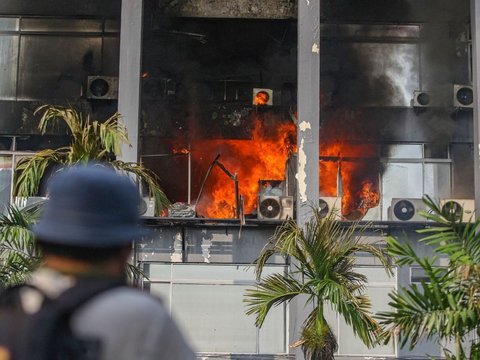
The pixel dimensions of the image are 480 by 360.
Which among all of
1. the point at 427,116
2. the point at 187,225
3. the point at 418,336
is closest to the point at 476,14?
the point at 427,116

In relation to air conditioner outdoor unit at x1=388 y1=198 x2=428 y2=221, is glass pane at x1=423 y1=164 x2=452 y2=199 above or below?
above

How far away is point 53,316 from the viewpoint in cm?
161

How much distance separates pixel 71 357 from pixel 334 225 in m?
8.86

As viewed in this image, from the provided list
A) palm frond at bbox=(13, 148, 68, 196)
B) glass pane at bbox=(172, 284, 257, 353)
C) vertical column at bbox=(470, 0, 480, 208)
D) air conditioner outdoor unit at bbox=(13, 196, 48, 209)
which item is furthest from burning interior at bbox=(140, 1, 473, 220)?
palm frond at bbox=(13, 148, 68, 196)

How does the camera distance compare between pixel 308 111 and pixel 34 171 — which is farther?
pixel 308 111

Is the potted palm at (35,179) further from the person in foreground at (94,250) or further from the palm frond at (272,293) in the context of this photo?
the person in foreground at (94,250)

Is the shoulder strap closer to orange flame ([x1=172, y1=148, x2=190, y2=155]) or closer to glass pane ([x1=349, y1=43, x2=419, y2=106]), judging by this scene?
orange flame ([x1=172, y1=148, x2=190, y2=155])

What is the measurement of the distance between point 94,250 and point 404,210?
15.5m

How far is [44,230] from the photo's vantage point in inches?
67.8

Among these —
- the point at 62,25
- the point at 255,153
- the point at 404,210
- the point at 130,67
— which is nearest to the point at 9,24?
the point at 62,25

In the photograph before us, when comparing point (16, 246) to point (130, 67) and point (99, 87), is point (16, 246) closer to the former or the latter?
point (130, 67)

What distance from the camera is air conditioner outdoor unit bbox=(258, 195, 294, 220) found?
53.3 feet

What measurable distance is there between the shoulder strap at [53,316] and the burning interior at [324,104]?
657 inches

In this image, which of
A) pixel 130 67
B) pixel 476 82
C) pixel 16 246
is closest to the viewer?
pixel 16 246
